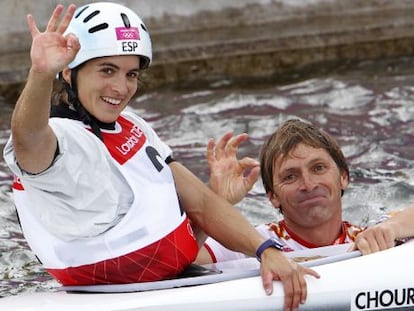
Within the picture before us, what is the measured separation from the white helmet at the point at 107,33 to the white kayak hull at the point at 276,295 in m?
0.79

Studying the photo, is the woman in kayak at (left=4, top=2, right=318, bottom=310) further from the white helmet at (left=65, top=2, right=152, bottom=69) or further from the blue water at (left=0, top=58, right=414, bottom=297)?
the blue water at (left=0, top=58, right=414, bottom=297)

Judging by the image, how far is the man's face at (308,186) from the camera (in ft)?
15.0

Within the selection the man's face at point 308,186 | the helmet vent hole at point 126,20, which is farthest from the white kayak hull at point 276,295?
Answer: the helmet vent hole at point 126,20

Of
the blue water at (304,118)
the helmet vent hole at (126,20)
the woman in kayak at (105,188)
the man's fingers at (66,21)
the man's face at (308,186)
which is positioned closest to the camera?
the man's fingers at (66,21)

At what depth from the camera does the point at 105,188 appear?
4012mm

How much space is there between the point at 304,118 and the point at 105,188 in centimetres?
450

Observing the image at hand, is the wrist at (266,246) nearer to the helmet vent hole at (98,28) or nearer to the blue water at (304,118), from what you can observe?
the helmet vent hole at (98,28)

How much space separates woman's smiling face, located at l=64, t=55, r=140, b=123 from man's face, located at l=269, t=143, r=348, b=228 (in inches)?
30.9

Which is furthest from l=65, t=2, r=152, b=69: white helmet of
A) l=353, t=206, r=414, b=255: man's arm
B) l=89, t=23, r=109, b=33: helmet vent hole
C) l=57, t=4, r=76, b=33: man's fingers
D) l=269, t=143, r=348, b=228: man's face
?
l=353, t=206, r=414, b=255: man's arm

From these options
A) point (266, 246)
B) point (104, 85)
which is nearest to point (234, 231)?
point (266, 246)

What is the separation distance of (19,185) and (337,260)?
1.11 m

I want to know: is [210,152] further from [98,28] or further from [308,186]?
[98,28]

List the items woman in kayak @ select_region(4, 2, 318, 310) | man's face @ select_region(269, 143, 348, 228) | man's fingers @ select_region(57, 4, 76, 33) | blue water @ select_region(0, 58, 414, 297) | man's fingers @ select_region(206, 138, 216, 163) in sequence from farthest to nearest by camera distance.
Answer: blue water @ select_region(0, 58, 414, 297), man's face @ select_region(269, 143, 348, 228), man's fingers @ select_region(206, 138, 216, 163), woman in kayak @ select_region(4, 2, 318, 310), man's fingers @ select_region(57, 4, 76, 33)

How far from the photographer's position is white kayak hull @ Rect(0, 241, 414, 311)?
403 centimetres
